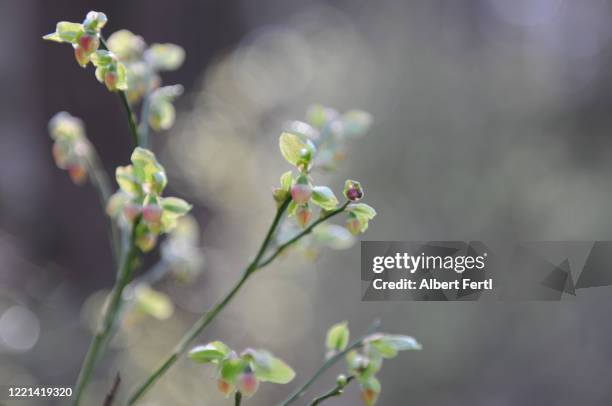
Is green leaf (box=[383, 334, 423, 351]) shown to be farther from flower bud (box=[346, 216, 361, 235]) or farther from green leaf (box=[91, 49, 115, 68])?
green leaf (box=[91, 49, 115, 68])

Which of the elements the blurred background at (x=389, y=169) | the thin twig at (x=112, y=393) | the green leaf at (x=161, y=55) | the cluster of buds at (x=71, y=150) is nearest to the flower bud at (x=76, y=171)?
the cluster of buds at (x=71, y=150)

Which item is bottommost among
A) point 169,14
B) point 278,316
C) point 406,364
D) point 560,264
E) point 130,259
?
point 130,259

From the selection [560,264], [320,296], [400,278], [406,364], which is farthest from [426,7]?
[400,278]

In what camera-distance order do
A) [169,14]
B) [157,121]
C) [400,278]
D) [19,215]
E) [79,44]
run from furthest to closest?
[169,14] → [19,215] → [400,278] → [157,121] → [79,44]

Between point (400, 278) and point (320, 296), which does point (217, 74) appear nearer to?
point (320, 296)

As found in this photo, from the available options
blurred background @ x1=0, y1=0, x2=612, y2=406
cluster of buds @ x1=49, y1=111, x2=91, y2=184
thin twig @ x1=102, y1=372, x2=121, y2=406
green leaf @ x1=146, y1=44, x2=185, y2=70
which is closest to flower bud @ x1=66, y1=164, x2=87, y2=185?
cluster of buds @ x1=49, y1=111, x2=91, y2=184

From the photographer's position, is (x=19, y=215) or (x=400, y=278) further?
(x=19, y=215)
